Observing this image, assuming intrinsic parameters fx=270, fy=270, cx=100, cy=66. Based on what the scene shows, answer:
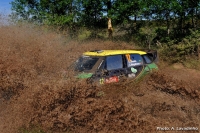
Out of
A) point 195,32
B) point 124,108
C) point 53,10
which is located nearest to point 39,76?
point 124,108

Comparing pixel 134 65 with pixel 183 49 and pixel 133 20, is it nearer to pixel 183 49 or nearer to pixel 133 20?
pixel 183 49

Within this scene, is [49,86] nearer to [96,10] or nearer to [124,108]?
[124,108]

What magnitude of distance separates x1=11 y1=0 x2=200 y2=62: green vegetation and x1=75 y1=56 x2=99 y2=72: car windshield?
11020 mm

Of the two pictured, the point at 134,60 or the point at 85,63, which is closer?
the point at 85,63

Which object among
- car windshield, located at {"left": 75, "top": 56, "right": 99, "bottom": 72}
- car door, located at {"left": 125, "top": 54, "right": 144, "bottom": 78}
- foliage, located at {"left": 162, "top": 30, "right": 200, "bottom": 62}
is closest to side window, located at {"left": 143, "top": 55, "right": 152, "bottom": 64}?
car door, located at {"left": 125, "top": 54, "right": 144, "bottom": 78}

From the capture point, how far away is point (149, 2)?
1914 cm

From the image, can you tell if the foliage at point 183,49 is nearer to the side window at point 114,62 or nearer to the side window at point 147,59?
the side window at point 147,59

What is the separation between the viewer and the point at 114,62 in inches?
285

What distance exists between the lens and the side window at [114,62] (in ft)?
23.2

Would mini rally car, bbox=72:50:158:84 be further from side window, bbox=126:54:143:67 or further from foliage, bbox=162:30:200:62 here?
foliage, bbox=162:30:200:62

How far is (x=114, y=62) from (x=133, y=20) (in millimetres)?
16020

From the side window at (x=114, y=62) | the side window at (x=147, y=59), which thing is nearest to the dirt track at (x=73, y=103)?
the side window at (x=114, y=62)

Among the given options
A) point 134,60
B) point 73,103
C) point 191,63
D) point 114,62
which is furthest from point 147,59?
point 191,63

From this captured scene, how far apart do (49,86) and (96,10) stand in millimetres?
15516
